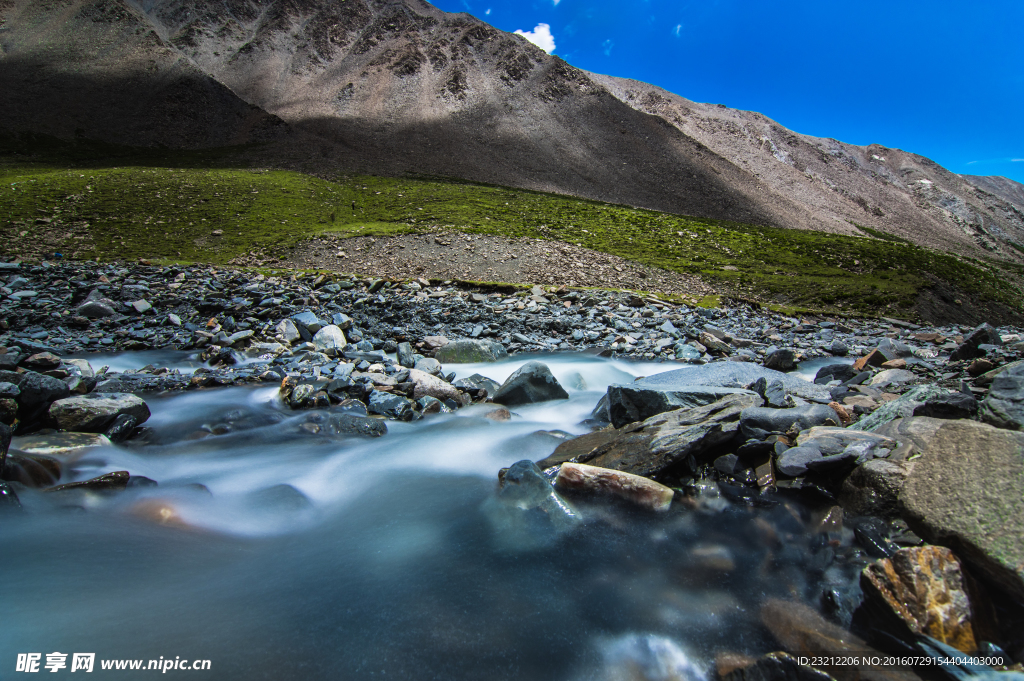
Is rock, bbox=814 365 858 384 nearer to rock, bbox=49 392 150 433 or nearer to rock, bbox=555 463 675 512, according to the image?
rock, bbox=555 463 675 512

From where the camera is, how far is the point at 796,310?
20500 millimetres

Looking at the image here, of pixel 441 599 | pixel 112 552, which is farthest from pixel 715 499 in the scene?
pixel 112 552

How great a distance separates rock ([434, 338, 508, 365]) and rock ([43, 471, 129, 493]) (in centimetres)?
701

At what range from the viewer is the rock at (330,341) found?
10734 mm

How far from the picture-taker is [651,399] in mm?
6477

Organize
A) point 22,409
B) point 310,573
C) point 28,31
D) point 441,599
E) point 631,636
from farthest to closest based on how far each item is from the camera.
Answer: point 28,31 → point 22,409 → point 310,573 → point 441,599 → point 631,636

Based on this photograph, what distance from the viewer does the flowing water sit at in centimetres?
317

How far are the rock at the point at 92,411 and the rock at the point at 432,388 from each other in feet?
13.7

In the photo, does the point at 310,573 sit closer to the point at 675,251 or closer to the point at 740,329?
the point at 740,329

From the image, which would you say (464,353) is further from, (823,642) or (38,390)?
(823,642)

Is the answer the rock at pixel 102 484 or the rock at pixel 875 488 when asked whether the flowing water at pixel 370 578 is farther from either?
the rock at pixel 875 488

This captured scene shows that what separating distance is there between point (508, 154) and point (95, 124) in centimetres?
7248

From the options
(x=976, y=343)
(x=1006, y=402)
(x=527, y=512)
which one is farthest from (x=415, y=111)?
(x=1006, y=402)

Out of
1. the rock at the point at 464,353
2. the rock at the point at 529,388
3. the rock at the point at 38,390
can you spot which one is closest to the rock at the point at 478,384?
the rock at the point at 529,388
